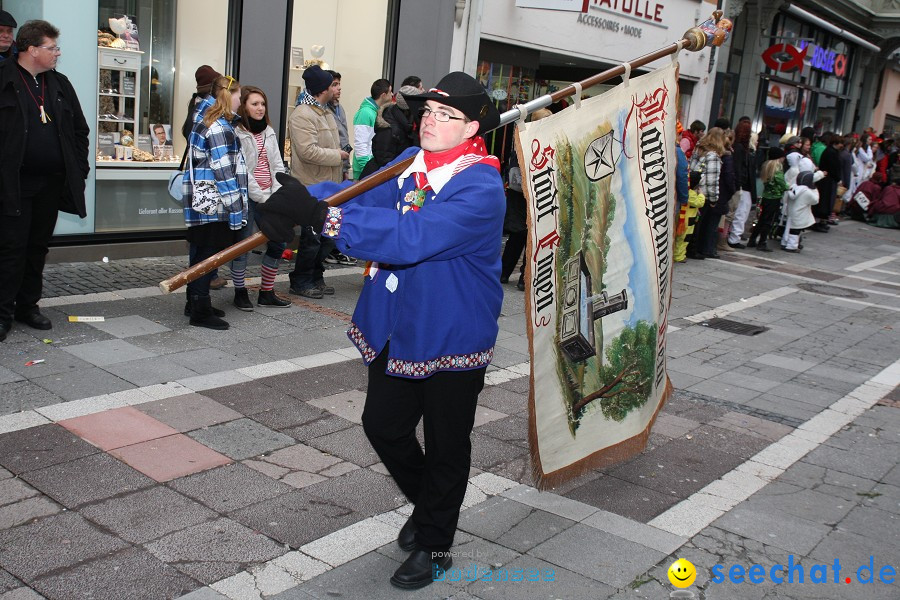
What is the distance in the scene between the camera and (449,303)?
11.2 feet

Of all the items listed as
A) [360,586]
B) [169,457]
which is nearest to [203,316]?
[169,457]

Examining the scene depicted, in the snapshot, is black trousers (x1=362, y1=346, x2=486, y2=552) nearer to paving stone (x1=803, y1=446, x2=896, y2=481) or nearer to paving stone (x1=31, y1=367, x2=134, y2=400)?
paving stone (x1=31, y1=367, x2=134, y2=400)

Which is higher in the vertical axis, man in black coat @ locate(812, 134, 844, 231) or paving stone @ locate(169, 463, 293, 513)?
man in black coat @ locate(812, 134, 844, 231)

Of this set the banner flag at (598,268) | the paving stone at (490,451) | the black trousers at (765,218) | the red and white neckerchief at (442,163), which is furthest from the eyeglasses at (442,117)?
the black trousers at (765,218)

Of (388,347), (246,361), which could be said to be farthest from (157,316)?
(388,347)

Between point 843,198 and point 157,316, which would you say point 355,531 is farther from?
point 843,198

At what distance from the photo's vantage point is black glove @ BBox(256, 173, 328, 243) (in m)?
3.07

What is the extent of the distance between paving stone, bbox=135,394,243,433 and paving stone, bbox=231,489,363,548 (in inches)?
39.6

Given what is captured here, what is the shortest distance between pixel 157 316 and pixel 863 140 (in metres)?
19.9

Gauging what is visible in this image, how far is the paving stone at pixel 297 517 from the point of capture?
13.0 feet

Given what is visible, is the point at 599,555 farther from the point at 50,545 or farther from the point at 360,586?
the point at 50,545

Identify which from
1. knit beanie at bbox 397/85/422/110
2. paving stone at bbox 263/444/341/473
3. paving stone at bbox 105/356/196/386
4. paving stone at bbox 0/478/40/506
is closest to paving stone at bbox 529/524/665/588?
paving stone at bbox 263/444/341/473

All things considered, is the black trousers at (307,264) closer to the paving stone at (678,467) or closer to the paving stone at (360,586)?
the paving stone at (678,467)

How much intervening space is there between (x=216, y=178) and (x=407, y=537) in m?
3.79
